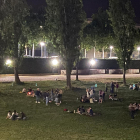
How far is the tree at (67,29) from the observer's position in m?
25.1

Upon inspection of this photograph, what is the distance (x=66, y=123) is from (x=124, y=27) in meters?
18.5

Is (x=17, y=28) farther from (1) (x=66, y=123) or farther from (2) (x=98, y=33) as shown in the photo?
(2) (x=98, y=33)

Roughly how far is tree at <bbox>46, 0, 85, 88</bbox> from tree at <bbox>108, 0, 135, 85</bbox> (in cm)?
571

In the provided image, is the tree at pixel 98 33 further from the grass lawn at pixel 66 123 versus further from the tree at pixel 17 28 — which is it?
the grass lawn at pixel 66 123

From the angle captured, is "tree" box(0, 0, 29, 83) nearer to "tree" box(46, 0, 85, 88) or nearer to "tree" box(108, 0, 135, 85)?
"tree" box(46, 0, 85, 88)

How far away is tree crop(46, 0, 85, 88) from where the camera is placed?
25.1 m

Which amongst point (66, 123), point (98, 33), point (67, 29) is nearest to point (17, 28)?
point (67, 29)

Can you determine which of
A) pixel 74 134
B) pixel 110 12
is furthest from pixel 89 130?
pixel 110 12

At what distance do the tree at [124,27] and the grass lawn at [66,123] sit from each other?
8775 mm

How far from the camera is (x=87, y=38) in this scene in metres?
39.9

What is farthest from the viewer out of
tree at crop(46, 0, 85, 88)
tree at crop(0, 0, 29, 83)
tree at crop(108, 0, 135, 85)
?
tree at crop(108, 0, 135, 85)

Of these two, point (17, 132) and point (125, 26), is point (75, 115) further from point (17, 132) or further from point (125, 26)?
point (125, 26)

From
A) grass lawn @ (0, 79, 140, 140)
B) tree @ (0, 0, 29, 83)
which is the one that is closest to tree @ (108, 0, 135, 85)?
grass lawn @ (0, 79, 140, 140)

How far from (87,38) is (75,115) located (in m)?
25.7
